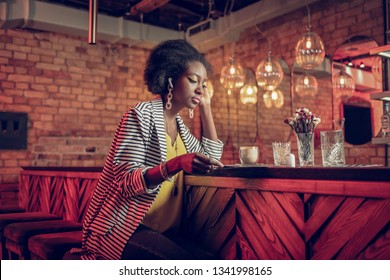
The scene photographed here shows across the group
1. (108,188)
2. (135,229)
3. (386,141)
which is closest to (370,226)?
(135,229)

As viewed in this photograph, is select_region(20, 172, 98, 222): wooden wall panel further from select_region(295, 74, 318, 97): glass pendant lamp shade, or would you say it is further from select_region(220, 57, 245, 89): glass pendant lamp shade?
select_region(295, 74, 318, 97): glass pendant lamp shade

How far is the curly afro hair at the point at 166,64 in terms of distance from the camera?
1.94 meters

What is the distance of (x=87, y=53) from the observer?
581 cm

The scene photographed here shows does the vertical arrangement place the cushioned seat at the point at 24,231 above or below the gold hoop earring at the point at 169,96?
below

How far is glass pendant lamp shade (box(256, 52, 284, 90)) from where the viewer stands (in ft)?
13.2

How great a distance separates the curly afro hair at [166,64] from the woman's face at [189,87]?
0.10 feet

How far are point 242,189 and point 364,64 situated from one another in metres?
3.43

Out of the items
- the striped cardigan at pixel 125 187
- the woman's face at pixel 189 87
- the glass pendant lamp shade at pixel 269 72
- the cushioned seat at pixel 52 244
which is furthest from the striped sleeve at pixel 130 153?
the glass pendant lamp shade at pixel 269 72

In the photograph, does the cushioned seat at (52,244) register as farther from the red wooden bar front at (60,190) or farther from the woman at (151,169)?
the red wooden bar front at (60,190)

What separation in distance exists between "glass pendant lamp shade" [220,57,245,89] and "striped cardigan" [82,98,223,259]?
2791 mm

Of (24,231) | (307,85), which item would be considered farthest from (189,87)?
(307,85)

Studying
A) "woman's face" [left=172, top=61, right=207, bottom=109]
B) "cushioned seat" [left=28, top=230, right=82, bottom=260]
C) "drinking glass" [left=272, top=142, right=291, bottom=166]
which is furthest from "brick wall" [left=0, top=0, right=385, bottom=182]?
"cushioned seat" [left=28, top=230, right=82, bottom=260]

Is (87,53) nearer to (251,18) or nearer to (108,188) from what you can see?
(251,18)

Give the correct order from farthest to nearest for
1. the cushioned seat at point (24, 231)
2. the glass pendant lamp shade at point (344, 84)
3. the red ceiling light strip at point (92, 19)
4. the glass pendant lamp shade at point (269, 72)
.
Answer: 1. the glass pendant lamp shade at point (344, 84)
2. the glass pendant lamp shade at point (269, 72)
3. the red ceiling light strip at point (92, 19)
4. the cushioned seat at point (24, 231)
